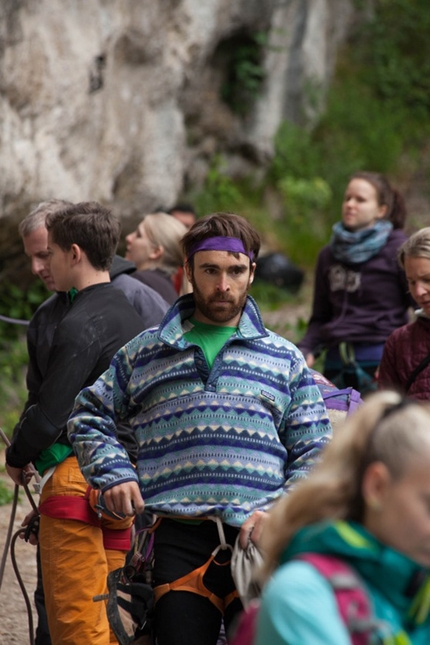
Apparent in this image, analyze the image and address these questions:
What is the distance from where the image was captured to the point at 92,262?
12.4 ft

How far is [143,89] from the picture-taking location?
399 inches

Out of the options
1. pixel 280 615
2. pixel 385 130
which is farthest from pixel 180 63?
pixel 280 615

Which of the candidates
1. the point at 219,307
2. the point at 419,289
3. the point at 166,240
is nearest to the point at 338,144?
the point at 166,240

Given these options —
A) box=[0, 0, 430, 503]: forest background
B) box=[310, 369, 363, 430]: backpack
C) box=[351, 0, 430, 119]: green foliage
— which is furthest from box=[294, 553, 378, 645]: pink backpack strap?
box=[351, 0, 430, 119]: green foliage

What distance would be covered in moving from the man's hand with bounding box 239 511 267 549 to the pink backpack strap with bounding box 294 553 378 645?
97 cm

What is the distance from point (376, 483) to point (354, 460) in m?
0.07

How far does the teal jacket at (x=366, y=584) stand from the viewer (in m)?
1.73

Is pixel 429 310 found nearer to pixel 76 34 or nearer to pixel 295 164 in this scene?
pixel 76 34

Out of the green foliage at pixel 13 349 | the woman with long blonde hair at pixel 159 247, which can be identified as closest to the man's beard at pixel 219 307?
the woman with long blonde hair at pixel 159 247

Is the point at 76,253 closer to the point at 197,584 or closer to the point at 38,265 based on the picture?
the point at 38,265

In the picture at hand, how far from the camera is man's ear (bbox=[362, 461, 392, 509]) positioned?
1870 millimetres

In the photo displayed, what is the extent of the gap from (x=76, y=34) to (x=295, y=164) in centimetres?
572

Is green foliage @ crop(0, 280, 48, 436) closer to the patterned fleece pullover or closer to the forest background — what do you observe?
the forest background

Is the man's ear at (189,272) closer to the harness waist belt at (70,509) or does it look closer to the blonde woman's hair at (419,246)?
the harness waist belt at (70,509)
